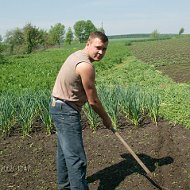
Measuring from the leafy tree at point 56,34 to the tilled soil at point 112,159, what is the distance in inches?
3009

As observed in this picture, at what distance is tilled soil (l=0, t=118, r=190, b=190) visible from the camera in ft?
14.0

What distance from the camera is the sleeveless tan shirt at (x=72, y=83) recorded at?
133 inches

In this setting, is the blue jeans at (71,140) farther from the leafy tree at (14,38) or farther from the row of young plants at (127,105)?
the leafy tree at (14,38)

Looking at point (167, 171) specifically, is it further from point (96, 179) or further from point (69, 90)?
point (69, 90)

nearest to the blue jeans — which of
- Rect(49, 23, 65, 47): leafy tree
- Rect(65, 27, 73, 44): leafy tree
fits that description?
Rect(49, 23, 65, 47): leafy tree

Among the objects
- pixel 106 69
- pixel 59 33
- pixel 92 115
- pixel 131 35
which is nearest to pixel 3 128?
pixel 92 115

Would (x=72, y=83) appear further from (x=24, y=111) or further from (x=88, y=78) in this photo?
(x=24, y=111)

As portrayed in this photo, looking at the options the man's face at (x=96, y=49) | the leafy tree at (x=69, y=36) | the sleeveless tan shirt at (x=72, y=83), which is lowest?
the leafy tree at (x=69, y=36)

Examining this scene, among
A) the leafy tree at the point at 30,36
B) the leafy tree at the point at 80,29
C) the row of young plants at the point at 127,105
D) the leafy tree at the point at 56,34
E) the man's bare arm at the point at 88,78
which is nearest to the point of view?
the man's bare arm at the point at 88,78

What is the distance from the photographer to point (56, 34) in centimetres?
8281

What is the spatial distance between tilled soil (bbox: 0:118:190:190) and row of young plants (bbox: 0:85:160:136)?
19 centimetres

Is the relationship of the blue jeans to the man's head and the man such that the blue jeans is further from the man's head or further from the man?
the man's head

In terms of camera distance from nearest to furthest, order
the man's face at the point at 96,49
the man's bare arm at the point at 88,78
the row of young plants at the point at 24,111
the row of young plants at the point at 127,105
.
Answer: the man's bare arm at the point at 88,78 < the man's face at the point at 96,49 < the row of young plants at the point at 24,111 < the row of young plants at the point at 127,105

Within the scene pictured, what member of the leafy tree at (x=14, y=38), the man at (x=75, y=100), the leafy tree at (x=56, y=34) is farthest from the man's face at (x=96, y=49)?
the leafy tree at (x=56, y=34)
